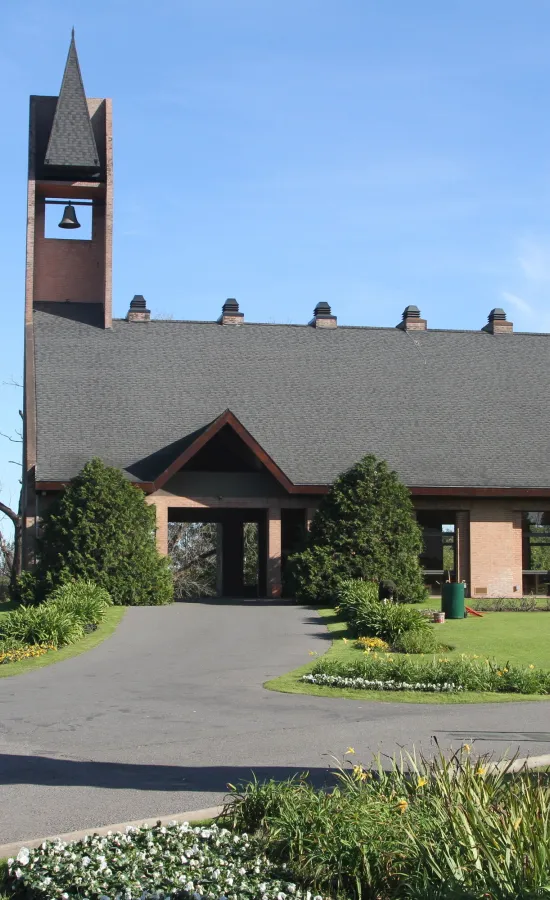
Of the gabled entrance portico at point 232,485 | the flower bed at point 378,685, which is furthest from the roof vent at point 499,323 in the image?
the flower bed at point 378,685

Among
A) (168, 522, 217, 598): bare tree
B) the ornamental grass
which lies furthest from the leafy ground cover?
(168, 522, 217, 598): bare tree

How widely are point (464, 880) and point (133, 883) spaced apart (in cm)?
183

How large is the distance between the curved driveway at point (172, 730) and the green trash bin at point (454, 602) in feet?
18.9

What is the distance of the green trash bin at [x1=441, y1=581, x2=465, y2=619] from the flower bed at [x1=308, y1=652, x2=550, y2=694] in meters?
7.30

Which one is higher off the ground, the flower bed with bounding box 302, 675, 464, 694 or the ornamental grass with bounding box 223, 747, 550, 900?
the ornamental grass with bounding box 223, 747, 550, 900

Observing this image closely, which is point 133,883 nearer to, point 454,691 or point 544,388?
point 454,691

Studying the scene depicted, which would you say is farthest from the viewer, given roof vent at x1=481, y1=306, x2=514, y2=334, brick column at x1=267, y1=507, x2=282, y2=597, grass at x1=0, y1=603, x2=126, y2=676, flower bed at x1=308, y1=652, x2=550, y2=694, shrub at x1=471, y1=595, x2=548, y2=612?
roof vent at x1=481, y1=306, x2=514, y2=334

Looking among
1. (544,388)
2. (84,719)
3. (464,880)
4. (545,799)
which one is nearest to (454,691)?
(84,719)

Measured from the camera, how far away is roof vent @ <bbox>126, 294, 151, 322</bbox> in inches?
1319

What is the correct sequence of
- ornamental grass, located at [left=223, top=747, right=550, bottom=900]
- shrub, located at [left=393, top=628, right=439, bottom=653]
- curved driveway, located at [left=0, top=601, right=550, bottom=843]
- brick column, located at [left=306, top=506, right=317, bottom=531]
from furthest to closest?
brick column, located at [left=306, top=506, right=317, bottom=531]
shrub, located at [left=393, top=628, right=439, bottom=653]
curved driveway, located at [left=0, top=601, right=550, bottom=843]
ornamental grass, located at [left=223, top=747, right=550, bottom=900]

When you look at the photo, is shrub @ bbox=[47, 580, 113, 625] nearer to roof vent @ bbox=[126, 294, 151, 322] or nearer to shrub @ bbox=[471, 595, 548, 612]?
shrub @ bbox=[471, 595, 548, 612]

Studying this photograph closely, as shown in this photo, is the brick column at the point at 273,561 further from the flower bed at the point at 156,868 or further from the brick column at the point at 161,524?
the flower bed at the point at 156,868

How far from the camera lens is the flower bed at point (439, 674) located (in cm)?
1402

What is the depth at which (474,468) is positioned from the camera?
2928 centimetres
